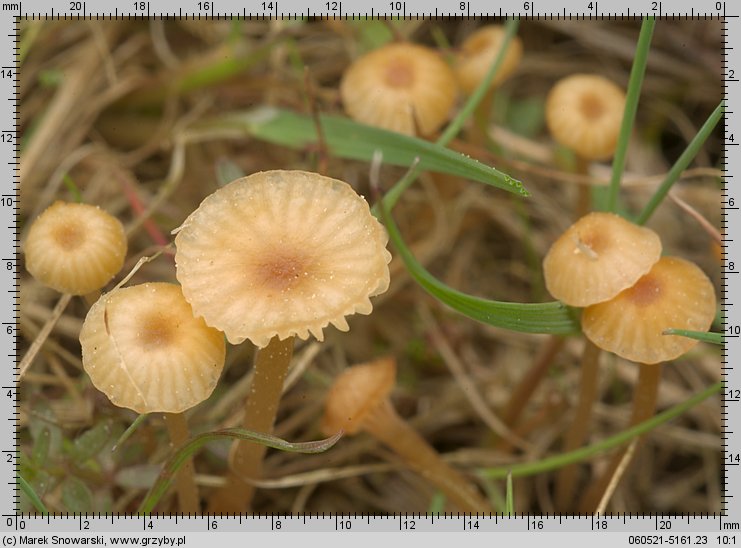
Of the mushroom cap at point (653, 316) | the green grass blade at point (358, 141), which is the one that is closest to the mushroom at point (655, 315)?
the mushroom cap at point (653, 316)

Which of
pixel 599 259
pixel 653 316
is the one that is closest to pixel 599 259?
pixel 599 259

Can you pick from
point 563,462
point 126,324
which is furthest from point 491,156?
point 126,324

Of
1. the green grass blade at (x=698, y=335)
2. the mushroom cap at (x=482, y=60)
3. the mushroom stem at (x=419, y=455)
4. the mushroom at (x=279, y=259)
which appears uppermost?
the mushroom cap at (x=482, y=60)

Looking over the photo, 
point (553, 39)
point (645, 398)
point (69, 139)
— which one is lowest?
point (645, 398)

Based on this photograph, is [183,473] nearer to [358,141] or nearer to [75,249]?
[75,249]

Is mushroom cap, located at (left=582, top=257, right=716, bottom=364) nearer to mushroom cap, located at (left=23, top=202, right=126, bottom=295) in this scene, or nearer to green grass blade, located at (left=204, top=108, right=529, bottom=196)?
green grass blade, located at (left=204, top=108, right=529, bottom=196)

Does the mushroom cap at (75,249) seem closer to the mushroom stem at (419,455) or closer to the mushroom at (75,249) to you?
the mushroom at (75,249)

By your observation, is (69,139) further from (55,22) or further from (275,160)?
(275,160)
